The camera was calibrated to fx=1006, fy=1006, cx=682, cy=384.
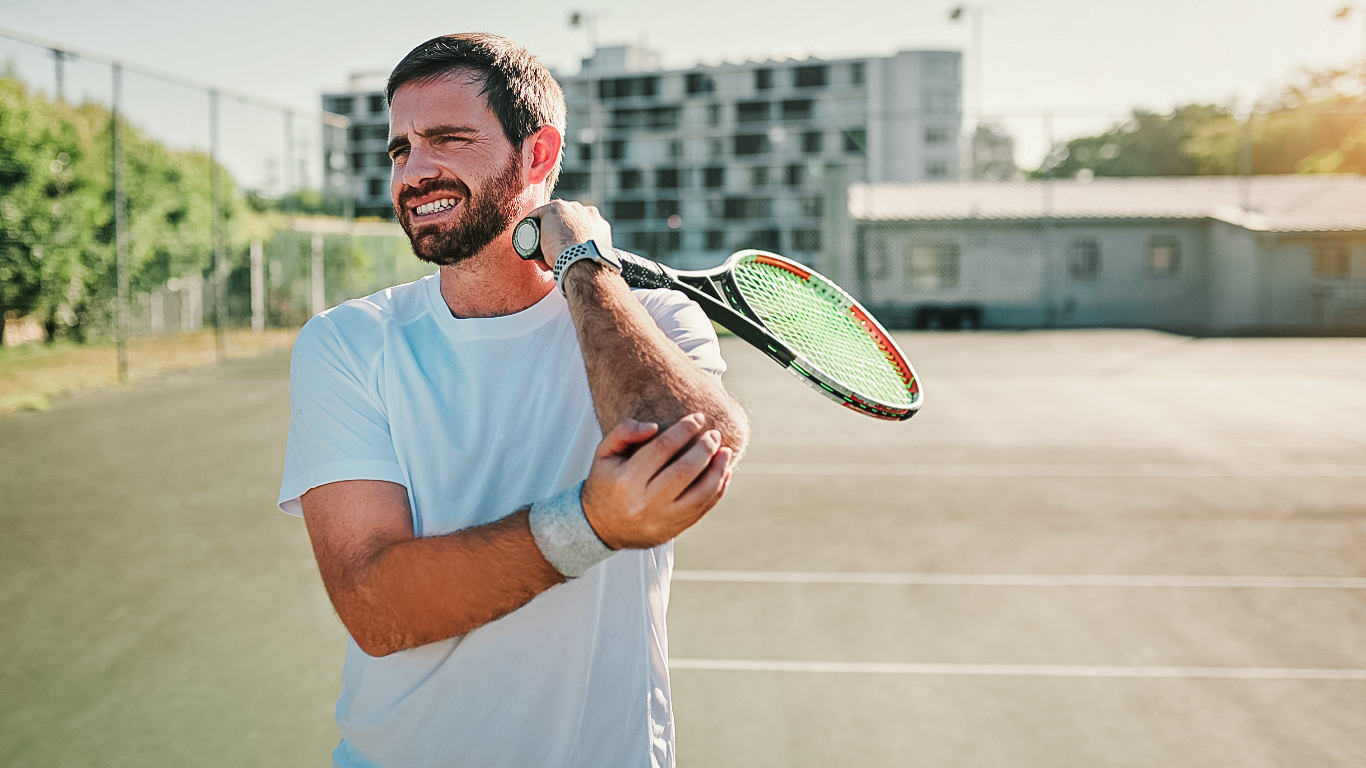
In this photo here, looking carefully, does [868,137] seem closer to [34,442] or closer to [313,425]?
[34,442]

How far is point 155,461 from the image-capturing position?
8461mm

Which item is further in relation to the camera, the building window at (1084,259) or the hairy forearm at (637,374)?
the building window at (1084,259)

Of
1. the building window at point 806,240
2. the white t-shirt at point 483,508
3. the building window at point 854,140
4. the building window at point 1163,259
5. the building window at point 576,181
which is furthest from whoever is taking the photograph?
the building window at point 854,140

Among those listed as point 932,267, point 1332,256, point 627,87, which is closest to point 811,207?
point 627,87

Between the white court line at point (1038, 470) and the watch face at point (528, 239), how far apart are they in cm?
683

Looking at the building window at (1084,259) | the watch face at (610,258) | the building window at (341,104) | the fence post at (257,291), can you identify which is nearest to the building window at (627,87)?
the building window at (341,104)

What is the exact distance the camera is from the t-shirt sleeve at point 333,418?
1.31 m

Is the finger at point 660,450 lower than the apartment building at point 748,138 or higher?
lower

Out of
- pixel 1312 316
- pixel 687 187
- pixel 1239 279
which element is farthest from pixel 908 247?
pixel 687 187

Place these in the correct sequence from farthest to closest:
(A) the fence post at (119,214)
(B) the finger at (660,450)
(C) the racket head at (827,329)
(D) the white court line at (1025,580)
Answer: (A) the fence post at (119,214)
(D) the white court line at (1025,580)
(C) the racket head at (827,329)
(B) the finger at (660,450)

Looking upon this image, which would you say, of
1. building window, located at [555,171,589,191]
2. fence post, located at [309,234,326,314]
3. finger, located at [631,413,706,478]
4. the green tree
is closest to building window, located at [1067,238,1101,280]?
fence post, located at [309,234,326,314]

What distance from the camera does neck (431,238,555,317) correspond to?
1.48m

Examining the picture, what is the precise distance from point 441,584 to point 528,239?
0.47 metres

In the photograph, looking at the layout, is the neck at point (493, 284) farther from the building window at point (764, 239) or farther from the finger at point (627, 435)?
the building window at point (764, 239)
